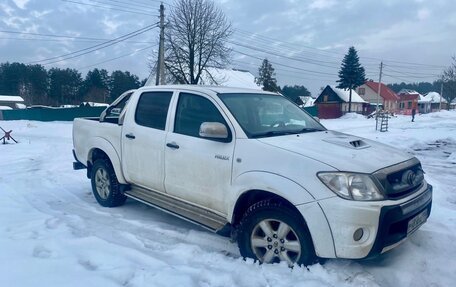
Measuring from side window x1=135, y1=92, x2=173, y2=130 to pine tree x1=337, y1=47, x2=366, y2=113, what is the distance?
2173 inches

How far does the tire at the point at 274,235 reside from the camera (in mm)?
3207

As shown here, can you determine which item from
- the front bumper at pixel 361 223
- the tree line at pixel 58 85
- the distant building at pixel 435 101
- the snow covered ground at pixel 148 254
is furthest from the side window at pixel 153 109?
the distant building at pixel 435 101

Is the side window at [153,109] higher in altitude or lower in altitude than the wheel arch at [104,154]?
higher

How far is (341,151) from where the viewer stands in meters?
3.41

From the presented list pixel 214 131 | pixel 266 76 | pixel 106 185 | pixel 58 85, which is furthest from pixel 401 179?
pixel 58 85

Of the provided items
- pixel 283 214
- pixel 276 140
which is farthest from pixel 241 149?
pixel 283 214

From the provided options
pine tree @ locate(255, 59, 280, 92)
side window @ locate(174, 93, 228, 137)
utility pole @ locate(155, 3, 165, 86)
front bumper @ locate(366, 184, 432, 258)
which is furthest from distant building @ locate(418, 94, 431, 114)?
front bumper @ locate(366, 184, 432, 258)

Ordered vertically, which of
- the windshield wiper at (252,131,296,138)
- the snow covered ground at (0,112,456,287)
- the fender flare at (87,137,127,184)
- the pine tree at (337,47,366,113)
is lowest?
the snow covered ground at (0,112,456,287)

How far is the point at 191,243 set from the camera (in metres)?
4.27

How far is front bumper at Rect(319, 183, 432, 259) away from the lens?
2.97 metres

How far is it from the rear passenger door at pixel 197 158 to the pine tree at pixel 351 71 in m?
55.7

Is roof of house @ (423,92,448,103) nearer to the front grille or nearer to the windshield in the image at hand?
the windshield

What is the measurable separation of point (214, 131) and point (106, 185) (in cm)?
275

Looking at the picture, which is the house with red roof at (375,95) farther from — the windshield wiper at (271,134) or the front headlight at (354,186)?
the front headlight at (354,186)
